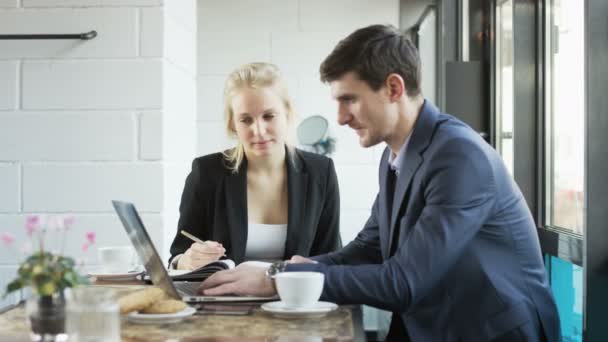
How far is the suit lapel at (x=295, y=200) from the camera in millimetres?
2629

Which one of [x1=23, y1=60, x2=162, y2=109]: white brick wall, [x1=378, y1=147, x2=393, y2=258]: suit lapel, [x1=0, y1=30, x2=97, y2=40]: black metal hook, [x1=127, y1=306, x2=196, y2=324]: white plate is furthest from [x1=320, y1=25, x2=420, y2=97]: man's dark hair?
[x1=0, y1=30, x2=97, y2=40]: black metal hook

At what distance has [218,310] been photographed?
1.62 meters

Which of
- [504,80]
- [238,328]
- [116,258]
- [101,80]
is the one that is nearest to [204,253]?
[116,258]

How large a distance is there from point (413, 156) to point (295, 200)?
0.76 meters

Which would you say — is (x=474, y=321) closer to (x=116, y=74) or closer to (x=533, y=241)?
(x=533, y=241)

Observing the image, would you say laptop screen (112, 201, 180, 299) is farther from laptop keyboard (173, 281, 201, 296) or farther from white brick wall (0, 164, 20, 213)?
white brick wall (0, 164, 20, 213)

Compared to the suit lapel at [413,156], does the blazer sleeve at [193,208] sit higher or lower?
lower

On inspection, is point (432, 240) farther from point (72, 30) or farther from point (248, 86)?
point (72, 30)

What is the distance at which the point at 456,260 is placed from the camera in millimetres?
1874

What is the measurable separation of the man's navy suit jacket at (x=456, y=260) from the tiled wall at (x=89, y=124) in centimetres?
126

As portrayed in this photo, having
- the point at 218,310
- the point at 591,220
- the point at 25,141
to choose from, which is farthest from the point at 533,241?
the point at 25,141

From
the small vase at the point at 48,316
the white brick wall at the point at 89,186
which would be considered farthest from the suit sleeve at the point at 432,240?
the white brick wall at the point at 89,186

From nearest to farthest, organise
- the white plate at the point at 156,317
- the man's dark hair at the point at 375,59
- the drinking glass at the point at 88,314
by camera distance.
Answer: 1. the drinking glass at the point at 88,314
2. the white plate at the point at 156,317
3. the man's dark hair at the point at 375,59

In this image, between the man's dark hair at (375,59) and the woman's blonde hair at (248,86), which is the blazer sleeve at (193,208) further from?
the man's dark hair at (375,59)
